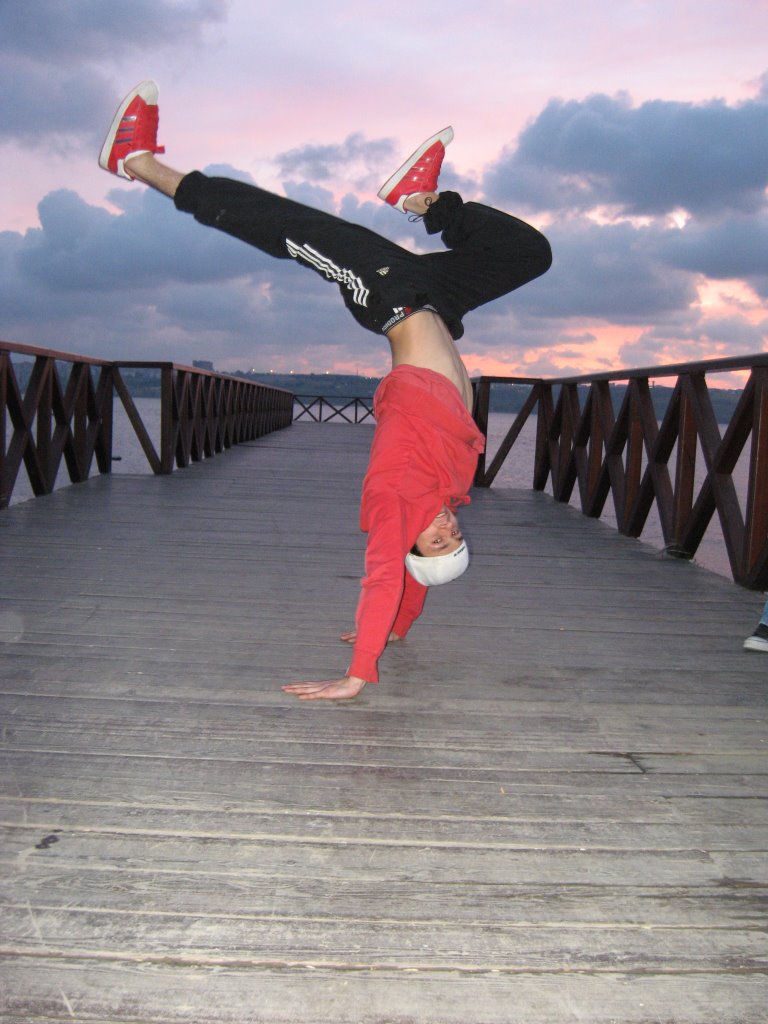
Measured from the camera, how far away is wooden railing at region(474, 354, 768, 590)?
3580 millimetres

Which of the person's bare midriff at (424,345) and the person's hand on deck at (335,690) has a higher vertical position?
the person's bare midriff at (424,345)

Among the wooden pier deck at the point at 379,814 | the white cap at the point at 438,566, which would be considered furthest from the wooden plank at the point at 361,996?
the white cap at the point at 438,566

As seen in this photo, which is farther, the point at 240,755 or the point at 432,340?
the point at 432,340

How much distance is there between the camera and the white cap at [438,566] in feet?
7.43

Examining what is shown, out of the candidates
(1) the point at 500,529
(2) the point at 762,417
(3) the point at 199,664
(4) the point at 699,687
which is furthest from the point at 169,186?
(1) the point at 500,529

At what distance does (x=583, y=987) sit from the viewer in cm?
108

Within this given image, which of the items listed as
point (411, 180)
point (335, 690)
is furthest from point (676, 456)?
point (335, 690)

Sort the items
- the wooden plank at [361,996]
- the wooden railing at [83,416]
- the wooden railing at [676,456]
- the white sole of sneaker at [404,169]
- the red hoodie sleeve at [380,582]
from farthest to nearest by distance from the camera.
→ the wooden railing at [83,416] < the wooden railing at [676,456] < the white sole of sneaker at [404,169] < the red hoodie sleeve at [380,582] < the wooden plank at [361,996]

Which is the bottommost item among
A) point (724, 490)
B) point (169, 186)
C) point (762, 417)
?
point (724, 490)

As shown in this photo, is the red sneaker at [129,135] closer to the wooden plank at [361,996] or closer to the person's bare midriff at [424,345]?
the person's bare midriff at [424,345]

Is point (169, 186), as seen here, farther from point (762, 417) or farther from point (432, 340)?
point (762, 417)

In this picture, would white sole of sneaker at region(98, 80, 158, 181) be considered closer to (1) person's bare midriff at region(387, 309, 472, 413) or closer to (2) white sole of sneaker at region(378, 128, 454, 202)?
(2) white sole of sneaker at region(378, 128, 454, 202)

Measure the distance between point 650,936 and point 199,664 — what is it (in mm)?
1477

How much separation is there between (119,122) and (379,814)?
6.76 ft
